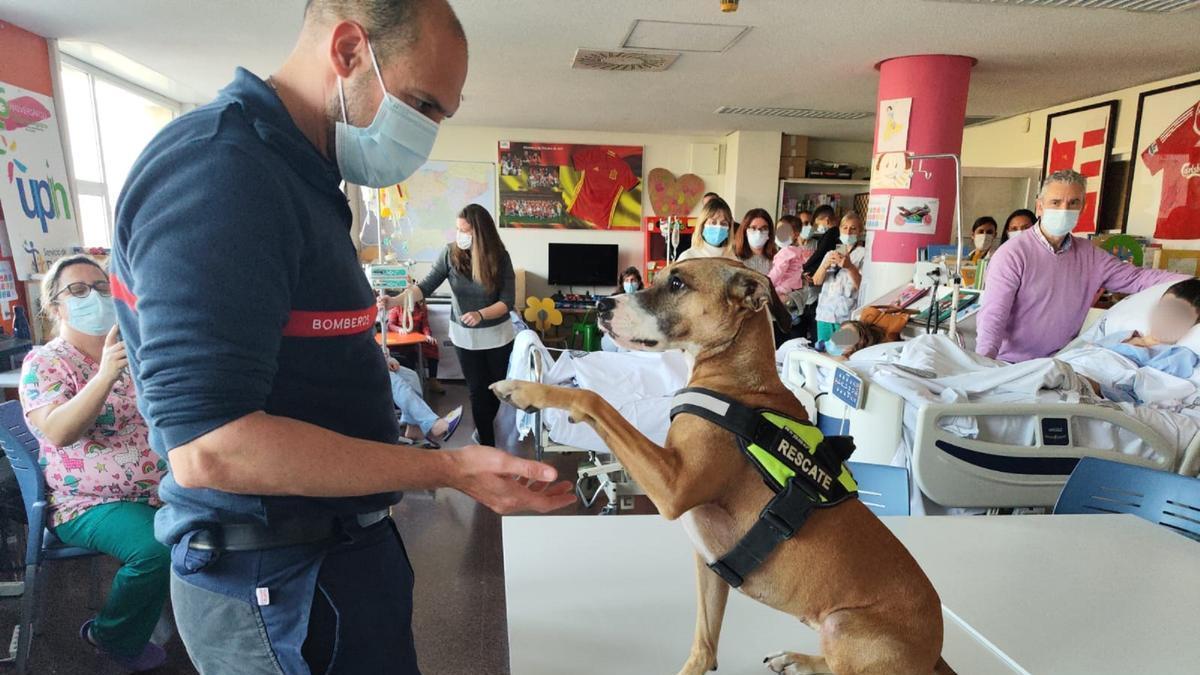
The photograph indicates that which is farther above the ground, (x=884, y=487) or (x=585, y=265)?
(x=585, y=265)

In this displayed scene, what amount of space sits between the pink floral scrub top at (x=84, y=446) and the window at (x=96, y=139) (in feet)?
10.2

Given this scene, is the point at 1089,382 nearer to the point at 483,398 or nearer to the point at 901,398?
the point at 901,398

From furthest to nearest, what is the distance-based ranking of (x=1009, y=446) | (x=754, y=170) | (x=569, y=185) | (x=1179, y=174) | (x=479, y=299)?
1. (x=569, y=185)
2. (x=754, y=170)
3. (x=1179, y=174)
4. (x=479, y=299)
5. (x=1009, y=446)

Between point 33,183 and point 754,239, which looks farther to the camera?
point 754,239

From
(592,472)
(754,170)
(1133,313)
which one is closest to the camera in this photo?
(1133,313)

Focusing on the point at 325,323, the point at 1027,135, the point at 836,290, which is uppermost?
the point at 1027,135

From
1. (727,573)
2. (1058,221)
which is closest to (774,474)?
(727,573)

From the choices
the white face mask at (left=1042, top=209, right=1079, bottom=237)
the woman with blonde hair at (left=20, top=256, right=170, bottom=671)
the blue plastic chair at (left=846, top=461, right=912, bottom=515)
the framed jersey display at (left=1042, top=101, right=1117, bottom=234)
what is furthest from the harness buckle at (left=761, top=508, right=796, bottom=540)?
the framed jersey display at (left=1042, top=101, right=1117, bottom=234)

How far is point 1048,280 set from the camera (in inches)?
113

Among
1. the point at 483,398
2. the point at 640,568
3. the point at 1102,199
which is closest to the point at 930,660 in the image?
the point at 640,568

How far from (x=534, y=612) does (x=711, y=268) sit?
2.36ft

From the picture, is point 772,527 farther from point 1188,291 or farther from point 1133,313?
point 1133,313

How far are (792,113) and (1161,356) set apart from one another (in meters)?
4.90

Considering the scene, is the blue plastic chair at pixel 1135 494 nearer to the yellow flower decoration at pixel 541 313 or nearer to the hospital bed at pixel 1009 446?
the hospital bed at pixel 1009 446
